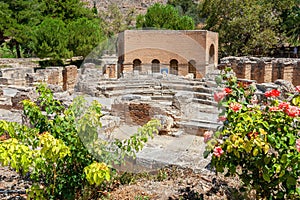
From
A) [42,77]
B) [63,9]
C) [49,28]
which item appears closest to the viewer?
[42,77]

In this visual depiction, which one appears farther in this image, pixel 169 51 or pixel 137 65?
pixel 137 65

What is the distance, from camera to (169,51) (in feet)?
95.0

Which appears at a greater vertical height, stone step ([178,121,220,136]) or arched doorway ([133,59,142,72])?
arched doorway ([133,59,142,72])

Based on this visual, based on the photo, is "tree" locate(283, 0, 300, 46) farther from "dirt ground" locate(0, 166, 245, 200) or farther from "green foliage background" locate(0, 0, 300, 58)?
"dirt ground" locate(0, 166, 245, 200)

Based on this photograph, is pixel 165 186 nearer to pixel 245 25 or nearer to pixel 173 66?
pixel 173 66

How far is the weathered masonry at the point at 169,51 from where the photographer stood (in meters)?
27.7

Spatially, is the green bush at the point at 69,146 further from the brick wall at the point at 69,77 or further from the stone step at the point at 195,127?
the brick wall at the point at 69,77

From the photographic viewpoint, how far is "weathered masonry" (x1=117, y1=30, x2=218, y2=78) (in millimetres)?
27656

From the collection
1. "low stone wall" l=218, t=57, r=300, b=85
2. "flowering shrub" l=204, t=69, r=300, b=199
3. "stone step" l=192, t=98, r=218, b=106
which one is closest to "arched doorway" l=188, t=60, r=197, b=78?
"low stone wall" l=218, t=57, r=300, b=85

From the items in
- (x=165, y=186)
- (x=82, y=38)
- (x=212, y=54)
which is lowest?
(x=165, y=186)

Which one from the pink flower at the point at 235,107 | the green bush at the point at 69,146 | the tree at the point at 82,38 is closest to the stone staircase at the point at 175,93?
the green bush at the point at 69,146

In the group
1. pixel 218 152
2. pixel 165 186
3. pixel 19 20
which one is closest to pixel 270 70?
pixel 165 186

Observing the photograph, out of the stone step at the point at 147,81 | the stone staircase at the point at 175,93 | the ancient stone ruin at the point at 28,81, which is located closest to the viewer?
the stone staircase at the point at 175,93

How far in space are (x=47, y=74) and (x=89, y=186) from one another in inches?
558
